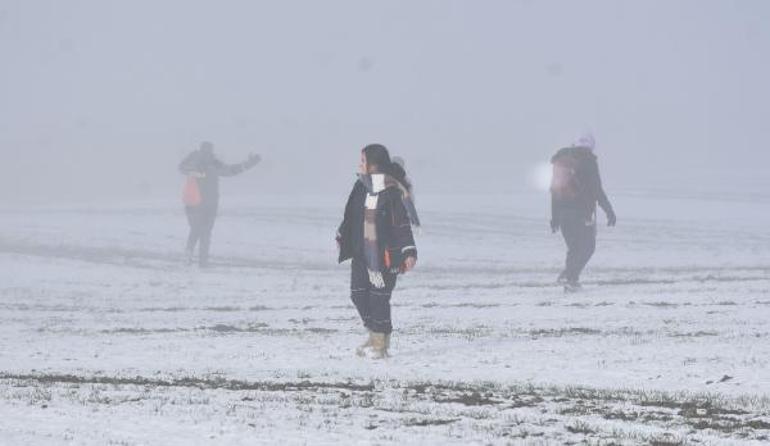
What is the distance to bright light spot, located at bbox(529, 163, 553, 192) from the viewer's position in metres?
44.5

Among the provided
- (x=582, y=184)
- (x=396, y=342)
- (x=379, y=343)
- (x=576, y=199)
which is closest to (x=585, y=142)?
(x=582, y=184)

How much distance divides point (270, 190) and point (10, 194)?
345 inches

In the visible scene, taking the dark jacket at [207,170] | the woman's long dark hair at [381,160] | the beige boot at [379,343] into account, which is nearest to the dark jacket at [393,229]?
the woman's long dark hair at [381,160]

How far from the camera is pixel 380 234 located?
10.2m

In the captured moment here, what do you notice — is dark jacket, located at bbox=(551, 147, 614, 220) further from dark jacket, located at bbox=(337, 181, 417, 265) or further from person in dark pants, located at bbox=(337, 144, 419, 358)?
dark jacket, located at bbox=(337, 181, 417, 265)

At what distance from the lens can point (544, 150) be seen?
66812 mm

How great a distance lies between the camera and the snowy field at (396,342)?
6.68m

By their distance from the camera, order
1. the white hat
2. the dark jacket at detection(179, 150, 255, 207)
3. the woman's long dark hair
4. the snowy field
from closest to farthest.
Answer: the snowy field < the woman's long dark hair < the white hat < the dark jacket at detection(179, 150, 255, 207)

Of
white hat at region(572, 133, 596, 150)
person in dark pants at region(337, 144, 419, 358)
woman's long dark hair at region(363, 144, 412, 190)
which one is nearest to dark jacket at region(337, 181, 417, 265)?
person in dark pants at region(337, 144, 419, 358)

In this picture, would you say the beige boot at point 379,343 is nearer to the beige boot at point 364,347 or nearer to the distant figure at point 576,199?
the beige boot at point 364,347

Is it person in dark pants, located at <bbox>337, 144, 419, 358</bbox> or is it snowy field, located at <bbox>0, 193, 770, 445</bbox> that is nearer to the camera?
snowy field, located at <bbox>0, 193, 770, 445</bbox>

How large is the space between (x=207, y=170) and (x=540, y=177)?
2774cm

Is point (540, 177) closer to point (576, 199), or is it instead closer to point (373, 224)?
point (576, 199)

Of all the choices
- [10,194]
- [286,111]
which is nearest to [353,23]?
[286,111]
